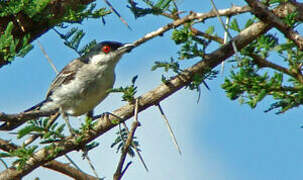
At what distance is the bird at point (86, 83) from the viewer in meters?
5.38

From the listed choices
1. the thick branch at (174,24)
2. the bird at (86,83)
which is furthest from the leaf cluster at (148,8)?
the bird at (86,83)

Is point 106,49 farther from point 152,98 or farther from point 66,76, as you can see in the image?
point 152,98

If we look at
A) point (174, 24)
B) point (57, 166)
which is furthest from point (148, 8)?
point (57, 166)

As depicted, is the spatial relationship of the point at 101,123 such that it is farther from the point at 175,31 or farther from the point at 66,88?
the point at 66,88

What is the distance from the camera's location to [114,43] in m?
5.89

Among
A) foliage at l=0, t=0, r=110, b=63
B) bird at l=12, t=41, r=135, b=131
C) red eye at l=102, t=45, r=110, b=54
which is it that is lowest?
foliage at l=0, t=0, r=110, b=63

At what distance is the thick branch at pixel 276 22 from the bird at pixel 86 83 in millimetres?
2804

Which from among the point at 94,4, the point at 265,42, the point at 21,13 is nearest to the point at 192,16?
the point at 265,42

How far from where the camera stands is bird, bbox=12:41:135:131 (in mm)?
5383

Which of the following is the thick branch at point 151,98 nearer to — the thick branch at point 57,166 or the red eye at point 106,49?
the thick branch at point 57,166

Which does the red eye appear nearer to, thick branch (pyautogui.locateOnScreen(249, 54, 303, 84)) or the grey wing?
the grey wing

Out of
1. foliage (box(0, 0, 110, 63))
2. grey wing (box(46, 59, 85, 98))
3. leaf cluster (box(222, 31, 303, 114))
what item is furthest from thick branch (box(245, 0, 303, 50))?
grey wing (box(46, 59, 85, 98))

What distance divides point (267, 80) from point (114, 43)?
3.68 meters

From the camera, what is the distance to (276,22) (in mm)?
2428
